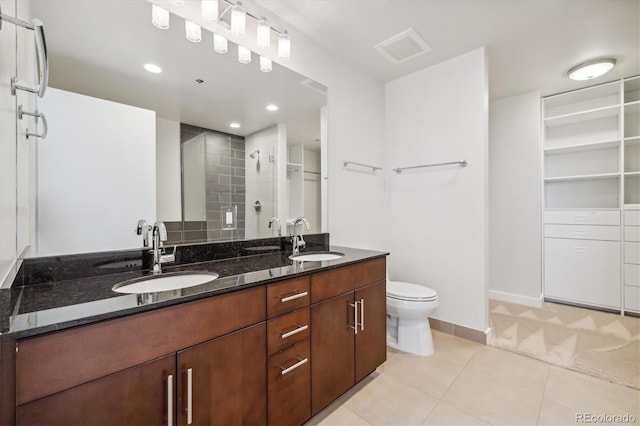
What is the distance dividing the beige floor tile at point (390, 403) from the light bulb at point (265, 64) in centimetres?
209

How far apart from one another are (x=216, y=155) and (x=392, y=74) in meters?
1.96

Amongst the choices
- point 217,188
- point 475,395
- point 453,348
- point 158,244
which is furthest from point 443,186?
point 158,244

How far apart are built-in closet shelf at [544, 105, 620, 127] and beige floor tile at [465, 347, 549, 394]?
2598 millimetres

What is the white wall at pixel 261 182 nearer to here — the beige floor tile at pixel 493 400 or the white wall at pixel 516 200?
the beige floor tile at pixel 493 400

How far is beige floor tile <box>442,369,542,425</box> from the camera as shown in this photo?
1441mm

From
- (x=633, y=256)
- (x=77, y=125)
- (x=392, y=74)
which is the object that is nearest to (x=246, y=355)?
(x=77, y=125)

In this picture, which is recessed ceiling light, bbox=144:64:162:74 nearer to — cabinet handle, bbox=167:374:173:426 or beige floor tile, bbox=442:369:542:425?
cabinet handle, bbox=167:374:173:426

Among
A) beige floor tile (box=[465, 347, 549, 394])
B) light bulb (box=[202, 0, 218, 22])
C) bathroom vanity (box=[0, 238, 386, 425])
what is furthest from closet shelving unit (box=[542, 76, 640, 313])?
light bulb (box=[202, 0, 218, 22])

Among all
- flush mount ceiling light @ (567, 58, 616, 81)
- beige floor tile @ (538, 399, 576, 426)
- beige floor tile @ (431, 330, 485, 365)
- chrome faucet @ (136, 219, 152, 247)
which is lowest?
beige floor tile @ (538, 399, 576, 426)

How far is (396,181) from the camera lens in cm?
277

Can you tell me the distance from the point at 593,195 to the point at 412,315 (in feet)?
8.92

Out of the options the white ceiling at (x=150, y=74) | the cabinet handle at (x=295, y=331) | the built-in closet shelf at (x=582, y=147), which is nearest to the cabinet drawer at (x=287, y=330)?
the cabinet handle at (x=295, y=331)

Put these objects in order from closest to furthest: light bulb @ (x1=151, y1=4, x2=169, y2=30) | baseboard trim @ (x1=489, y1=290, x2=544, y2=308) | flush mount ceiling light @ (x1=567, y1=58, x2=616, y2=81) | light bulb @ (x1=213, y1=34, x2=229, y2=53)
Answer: light bulb @ (x1=151, y1=4, x2=169, y2=30)
light bulb @ (x1=213, y1=34, x2=229, y2=53)
flush mount ceiling light @ (x1=567, y1=58, x2=616, y2=81)
baseboard trim @ (x1=489, y1=290, x2=544, y2=308)

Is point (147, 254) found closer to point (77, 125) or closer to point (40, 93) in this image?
point (77, 125)
